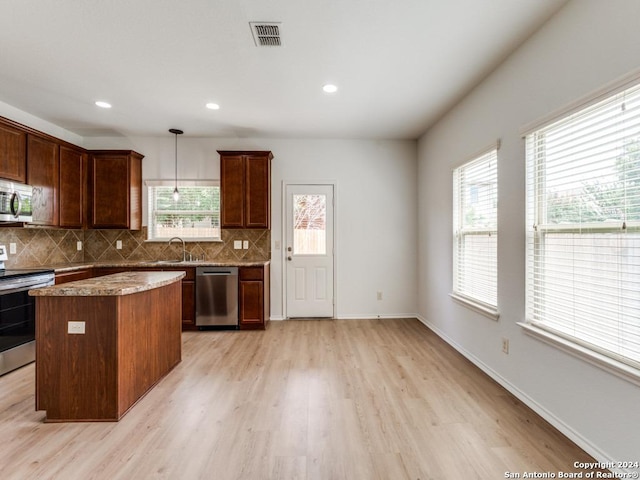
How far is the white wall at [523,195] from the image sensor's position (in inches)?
62.3

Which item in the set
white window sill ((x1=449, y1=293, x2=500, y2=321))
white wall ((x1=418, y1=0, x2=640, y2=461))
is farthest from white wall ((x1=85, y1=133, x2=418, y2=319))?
white window sill ((x1=449, y1=293, x2=500, y2=321))

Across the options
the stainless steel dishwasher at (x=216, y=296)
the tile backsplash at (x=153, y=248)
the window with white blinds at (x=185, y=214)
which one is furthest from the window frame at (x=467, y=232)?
the window with white blinds at (x=185, y=214)

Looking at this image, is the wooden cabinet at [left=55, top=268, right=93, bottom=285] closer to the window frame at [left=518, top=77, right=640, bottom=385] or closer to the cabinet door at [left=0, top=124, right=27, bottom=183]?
the cabinet door at [left=0, top=124, right=27, bottom=183]

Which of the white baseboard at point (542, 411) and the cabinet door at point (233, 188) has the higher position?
the cabinet door at point (233, 188)

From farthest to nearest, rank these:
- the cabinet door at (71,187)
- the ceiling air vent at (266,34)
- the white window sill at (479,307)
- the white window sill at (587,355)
A: 1. the cabinet door at (71,187)
2. the white window sill at (479,307)
3. the ceiling air vent at (266,34)
4. the white window sill at (587,355)

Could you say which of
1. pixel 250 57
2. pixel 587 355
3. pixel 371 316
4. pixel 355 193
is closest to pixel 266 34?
pixel 250 57

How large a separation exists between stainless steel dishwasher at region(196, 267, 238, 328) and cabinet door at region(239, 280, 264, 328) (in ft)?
0.30

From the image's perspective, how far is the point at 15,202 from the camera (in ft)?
9.91

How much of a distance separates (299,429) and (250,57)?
2.88m

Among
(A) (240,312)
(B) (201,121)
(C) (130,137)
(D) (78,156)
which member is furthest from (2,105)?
(A) (240,312)

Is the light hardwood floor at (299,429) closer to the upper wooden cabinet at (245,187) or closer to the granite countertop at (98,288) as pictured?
the granite countertop at (98,288)

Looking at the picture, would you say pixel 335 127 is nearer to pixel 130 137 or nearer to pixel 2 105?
pixel 130 137

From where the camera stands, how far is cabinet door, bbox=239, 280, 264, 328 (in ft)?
13.3

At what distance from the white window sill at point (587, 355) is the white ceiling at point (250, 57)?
217 centimetres
